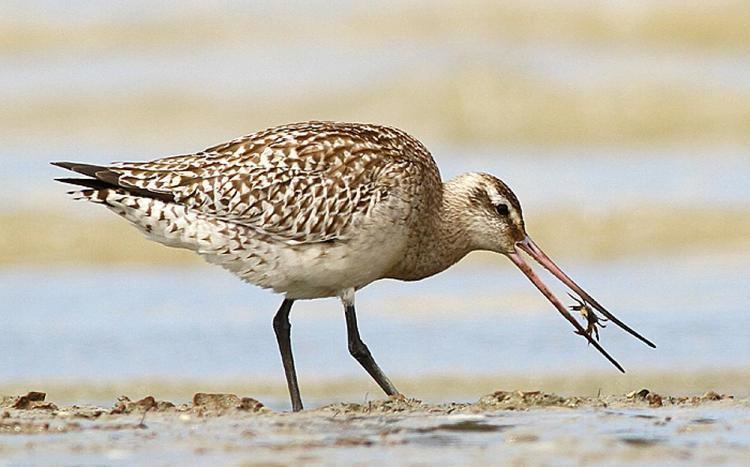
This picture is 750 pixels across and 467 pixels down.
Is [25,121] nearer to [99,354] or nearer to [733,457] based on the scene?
[99,354]

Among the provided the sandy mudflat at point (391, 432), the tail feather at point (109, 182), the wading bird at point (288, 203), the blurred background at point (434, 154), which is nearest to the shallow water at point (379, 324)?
the blurred background at point (434, 154)

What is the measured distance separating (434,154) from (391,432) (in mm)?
14863

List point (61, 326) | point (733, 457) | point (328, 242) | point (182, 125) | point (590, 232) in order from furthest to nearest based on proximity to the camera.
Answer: point (182, 125), point (590, 232), point (61, 326), point (328, 242), point (733, 457)

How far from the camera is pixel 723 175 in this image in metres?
19.9

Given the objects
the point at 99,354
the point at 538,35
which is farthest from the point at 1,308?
the point at 538,35

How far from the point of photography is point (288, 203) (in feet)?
29.2

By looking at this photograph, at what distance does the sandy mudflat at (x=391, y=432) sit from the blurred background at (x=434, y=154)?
2.97m

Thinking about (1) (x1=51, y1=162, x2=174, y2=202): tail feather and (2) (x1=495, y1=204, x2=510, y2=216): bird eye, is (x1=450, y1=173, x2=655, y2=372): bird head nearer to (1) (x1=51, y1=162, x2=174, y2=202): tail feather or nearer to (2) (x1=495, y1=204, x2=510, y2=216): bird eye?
(2) (x1=495, y1=204, x2=510, y2=216): bird eye

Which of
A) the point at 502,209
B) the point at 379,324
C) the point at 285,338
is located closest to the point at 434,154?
the point at 379,324

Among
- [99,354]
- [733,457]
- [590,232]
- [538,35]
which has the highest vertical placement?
[538,35]

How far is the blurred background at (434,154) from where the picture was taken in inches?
473

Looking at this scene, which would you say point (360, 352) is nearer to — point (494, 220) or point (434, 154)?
point (494, 220)

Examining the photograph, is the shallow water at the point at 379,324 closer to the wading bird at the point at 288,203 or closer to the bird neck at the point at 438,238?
the bird neck at the point at 438,238

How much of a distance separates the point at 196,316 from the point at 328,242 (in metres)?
5.11
